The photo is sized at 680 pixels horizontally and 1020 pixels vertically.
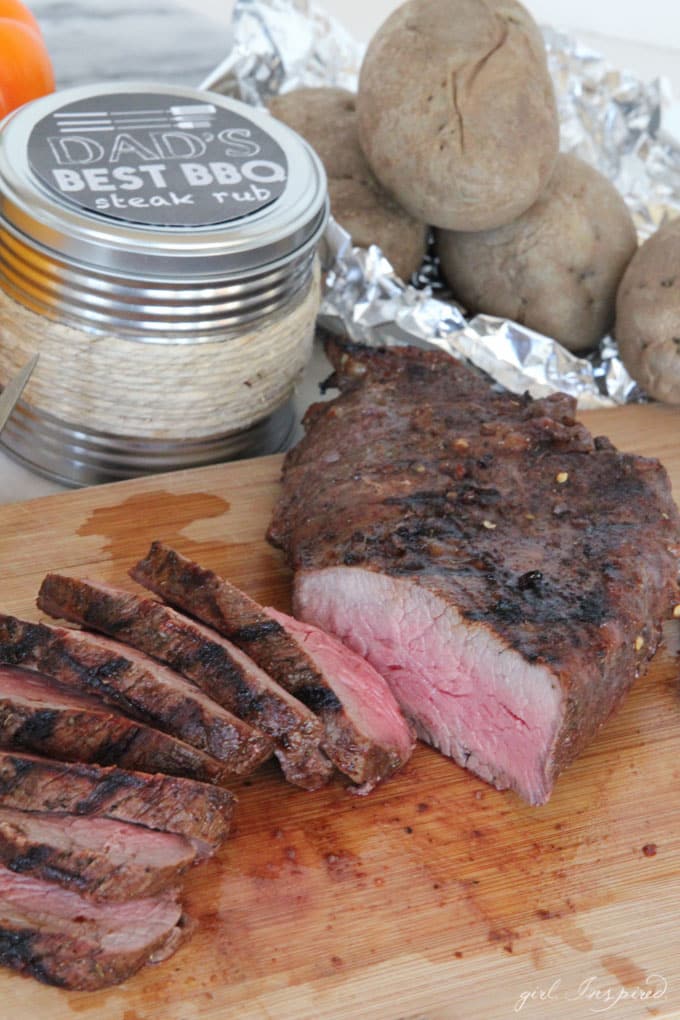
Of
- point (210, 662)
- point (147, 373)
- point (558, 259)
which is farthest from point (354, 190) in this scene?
point (210, 662)

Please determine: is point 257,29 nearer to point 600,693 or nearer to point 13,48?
point 13,48

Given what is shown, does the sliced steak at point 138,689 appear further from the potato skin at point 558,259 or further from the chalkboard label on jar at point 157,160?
the potato skin at point 558,259


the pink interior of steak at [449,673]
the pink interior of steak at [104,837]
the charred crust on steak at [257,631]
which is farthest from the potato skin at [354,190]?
the pink interior of steak at [104,837]

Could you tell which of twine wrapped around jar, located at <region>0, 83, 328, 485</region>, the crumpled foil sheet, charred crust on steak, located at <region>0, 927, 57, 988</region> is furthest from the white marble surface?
charred crust on steak, located at <region>0, 927, 57, 988</region>

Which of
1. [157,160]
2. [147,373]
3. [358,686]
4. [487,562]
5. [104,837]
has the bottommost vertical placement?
[358,686]

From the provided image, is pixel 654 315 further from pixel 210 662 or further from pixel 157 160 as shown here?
pixel 210 662

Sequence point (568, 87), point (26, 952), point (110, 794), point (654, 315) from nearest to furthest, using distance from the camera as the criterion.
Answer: point (26, 952) → point (110, 794) → point (654, 315) → point (568, 87)
